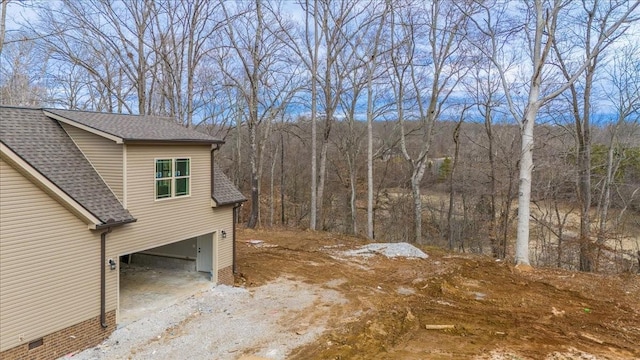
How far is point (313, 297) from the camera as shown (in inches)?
394

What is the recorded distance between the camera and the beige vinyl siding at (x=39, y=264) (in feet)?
19.6

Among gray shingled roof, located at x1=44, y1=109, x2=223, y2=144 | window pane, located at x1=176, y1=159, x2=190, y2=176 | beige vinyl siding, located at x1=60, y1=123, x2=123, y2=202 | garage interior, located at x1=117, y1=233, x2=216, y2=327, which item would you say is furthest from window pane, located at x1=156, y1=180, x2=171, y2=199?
garage interior, located at x1=117, y1=233, x2=216, y2=327

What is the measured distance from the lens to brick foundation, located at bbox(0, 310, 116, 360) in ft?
19.9

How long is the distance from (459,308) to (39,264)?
8251mm

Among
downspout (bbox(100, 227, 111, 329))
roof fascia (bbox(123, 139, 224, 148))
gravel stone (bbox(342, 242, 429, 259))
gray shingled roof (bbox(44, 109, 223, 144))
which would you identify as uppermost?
gray shingled roof (bbox(44, 109, 223, 144))

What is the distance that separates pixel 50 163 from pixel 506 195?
2033 cm

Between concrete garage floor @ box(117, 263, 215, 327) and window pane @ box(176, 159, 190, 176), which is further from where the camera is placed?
window pane @ box(176, 159, 190, 176)

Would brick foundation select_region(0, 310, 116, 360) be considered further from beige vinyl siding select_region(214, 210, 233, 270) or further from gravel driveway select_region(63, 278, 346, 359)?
beige vinyl siding select_region(214, 210, 233, 270)

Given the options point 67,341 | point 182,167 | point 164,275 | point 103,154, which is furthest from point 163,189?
point 164,275

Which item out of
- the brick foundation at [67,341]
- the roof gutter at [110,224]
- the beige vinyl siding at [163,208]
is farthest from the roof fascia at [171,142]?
the brick foundation at [67,341]

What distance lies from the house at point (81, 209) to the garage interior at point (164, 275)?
0.75m

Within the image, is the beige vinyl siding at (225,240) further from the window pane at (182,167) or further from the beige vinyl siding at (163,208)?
the window pane at (182,167)

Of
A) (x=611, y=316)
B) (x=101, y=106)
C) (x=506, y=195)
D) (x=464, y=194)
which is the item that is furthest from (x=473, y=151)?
(x=101, y=106)

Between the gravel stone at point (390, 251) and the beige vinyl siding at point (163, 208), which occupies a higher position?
the beige vinyl siding at point (163, 208)
